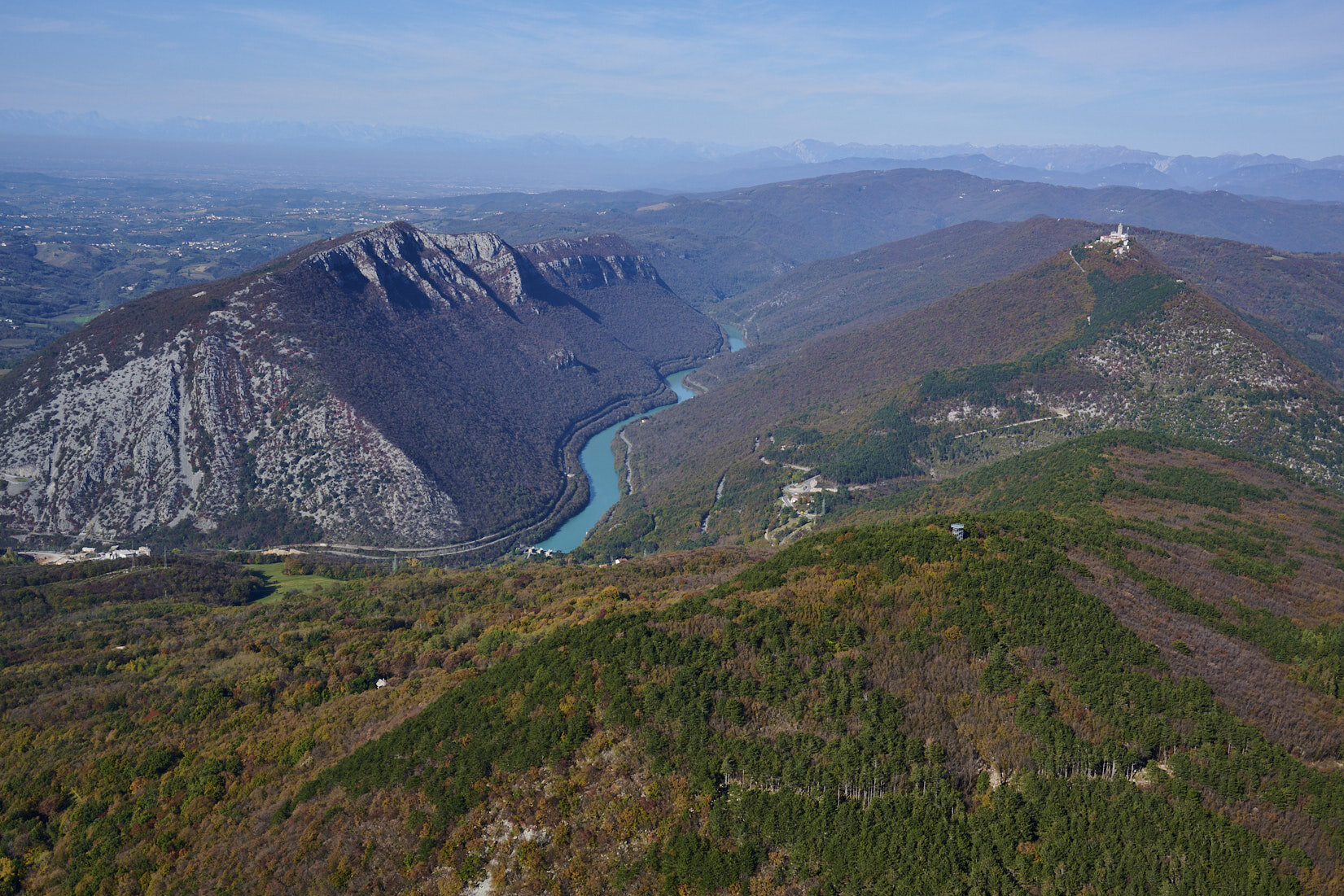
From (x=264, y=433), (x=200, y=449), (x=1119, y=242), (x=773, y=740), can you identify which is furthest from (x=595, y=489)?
(x=1119, y=242)

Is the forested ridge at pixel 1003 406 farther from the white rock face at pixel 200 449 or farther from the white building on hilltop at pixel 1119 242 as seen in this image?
the white rock face at pixel 200 449

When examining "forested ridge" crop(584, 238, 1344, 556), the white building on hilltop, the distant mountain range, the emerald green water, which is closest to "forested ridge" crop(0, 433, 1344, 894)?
"forested ridge" crop(584, 238, 1344, 556)

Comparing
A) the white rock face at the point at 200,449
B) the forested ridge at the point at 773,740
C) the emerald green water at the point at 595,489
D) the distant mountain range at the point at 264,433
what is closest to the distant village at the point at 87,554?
the distant mountain range at the point at 264,433

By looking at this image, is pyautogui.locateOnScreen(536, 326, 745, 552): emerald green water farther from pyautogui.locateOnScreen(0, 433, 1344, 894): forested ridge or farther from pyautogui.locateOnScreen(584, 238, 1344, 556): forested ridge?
pyautogui.locateOnScreen(0, 433, 1344, 894): forested ridge

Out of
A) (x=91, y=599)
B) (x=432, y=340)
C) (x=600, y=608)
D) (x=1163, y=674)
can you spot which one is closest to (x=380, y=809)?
(x=600, y=608)

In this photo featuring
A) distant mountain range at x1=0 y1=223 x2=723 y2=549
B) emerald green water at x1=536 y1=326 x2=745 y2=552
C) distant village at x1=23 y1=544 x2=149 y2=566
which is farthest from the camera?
emerald green water at x1=536 y1=326 x2=745 y2=552

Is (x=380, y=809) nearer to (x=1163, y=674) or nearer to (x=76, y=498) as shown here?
(x=1163, y=674)

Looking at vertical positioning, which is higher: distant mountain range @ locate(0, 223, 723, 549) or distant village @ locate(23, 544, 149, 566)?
distant mountain range @ locate(0, 223, 723, 549)
